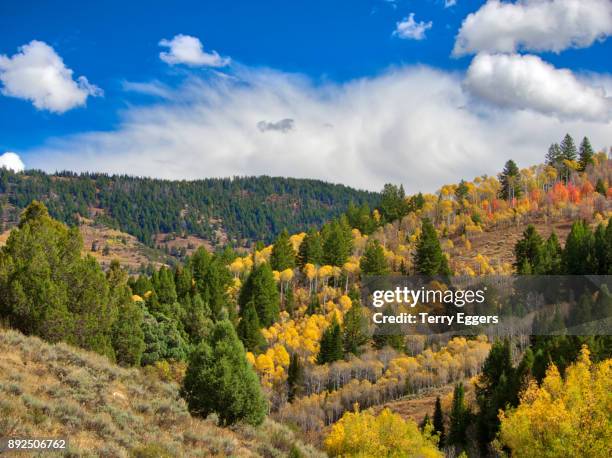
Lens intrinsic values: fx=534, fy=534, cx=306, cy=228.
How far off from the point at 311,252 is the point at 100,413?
99.5 meters

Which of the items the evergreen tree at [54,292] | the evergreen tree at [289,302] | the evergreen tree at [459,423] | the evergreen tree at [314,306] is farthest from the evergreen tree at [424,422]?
the evergreen tree at [289,302]

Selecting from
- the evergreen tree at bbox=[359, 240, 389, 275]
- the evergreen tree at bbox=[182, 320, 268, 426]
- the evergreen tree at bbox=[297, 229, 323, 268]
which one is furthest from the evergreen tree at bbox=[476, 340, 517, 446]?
the evergreen tree at bbox=[297, 229, 323, 268]

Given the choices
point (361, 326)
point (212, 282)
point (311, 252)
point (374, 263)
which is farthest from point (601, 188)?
point (212, 282)

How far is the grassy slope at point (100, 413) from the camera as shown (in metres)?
15.4

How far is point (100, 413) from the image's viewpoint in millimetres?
18062

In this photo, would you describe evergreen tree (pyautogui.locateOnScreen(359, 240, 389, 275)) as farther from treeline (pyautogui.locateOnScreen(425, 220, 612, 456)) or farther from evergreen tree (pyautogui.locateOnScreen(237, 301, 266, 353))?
treeline (pyautogui.locateOnScreen(425, 220, 612, 456))

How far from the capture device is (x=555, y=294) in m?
88.6

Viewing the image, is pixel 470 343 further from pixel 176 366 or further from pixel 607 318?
pixel 176 366

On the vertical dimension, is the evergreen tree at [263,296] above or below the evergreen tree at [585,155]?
below

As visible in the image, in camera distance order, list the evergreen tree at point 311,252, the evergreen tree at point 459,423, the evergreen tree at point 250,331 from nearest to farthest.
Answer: the evergreen tree at point 459,423 < the evergreen tree at point 250,331 < the evergreen tree at point 311,252

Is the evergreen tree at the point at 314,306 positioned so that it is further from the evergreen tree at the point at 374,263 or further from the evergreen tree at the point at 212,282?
the evergreen tree at the point at 212,282

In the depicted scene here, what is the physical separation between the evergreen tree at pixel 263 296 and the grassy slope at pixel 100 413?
68.4 metres

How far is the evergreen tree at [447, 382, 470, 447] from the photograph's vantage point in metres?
58.1

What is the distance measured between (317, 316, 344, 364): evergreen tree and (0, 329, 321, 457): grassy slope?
6027 centimetres
